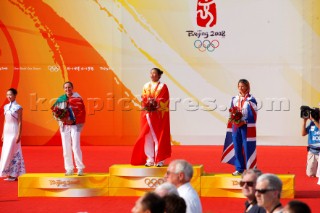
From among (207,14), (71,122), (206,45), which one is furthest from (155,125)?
(207,14)

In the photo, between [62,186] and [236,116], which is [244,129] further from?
[62,186]

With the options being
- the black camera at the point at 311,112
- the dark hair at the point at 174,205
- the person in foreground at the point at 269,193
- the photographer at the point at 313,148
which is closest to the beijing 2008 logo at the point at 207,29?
the photographer at the point at 313,148

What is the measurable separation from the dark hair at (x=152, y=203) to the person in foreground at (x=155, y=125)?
676 cm

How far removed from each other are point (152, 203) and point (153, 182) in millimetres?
6747

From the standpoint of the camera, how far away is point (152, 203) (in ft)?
17.5

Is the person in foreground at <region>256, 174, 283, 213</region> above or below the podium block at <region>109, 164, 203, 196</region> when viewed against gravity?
above

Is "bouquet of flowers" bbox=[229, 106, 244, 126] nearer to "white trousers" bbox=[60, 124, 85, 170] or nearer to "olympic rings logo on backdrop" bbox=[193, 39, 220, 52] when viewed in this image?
"white trousers" bbox=[60, 124, 85, 170]

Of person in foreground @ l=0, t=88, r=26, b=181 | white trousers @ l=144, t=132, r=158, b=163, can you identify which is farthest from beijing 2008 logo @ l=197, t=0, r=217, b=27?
white trousers @ l=144, t=132, r=158, b=163

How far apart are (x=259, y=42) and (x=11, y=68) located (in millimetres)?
5610

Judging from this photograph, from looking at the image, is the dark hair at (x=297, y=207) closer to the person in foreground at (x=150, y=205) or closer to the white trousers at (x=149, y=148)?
the person in foreground at (x=150, y=205)

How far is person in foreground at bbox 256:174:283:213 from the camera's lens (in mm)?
6031

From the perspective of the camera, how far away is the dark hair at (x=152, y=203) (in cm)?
532

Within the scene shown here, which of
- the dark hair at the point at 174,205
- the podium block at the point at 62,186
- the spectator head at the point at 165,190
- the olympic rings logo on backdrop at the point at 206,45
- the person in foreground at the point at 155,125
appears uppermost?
the olympic rings logo on backdrop at the point at 206,45

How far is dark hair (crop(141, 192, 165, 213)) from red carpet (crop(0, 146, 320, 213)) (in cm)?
252
